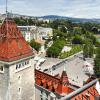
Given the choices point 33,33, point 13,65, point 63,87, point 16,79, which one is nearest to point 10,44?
point 13,65

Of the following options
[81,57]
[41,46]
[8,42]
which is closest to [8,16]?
[8,42]

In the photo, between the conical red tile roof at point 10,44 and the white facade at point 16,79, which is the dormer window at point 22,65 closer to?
the white facade at point 16,79

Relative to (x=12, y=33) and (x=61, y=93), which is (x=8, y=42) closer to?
(x=12, y=33)

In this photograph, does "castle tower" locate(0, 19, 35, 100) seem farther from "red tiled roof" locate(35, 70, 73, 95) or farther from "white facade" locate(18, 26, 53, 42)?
"white facade" locate(18, 26, 53, 42)

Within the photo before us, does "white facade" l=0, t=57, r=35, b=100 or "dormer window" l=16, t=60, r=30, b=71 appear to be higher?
"dormer window" l=16, t=60, r=30, b=71

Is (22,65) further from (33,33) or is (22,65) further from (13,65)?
(33,33)

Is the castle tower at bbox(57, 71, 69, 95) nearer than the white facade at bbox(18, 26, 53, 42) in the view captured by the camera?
Yes

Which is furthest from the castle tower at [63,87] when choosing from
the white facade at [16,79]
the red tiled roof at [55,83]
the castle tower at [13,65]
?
the castle tower at [13,65]

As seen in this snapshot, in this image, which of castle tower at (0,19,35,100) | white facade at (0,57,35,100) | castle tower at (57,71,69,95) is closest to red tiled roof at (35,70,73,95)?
castle tower at (57,71,69,95)
